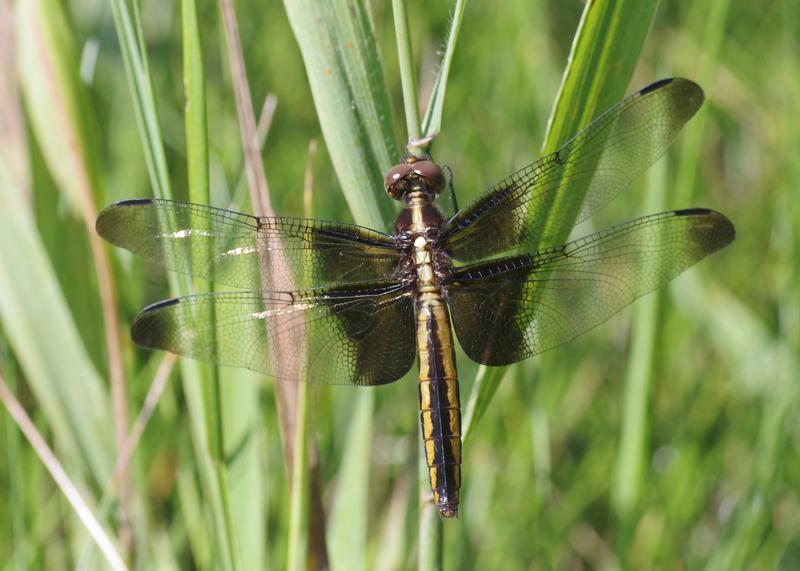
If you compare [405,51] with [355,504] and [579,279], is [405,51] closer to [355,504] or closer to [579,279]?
[579,279]

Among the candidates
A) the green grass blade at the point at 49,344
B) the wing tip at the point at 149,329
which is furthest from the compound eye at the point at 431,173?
the green grass blade at the point at 49,344

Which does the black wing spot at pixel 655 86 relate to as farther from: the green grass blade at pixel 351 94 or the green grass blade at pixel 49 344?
the green grass blade at pixel 49 344

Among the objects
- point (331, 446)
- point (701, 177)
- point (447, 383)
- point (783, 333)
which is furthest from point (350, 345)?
point (701, 177)

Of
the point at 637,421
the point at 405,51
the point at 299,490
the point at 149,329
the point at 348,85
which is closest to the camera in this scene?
the point at 405,51

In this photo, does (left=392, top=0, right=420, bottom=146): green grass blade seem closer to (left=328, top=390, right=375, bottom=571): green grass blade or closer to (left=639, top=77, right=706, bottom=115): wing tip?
(left=639, top=77, right=706, bottom=115): wing tip

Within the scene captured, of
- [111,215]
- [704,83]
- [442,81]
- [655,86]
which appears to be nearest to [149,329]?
[111,215]

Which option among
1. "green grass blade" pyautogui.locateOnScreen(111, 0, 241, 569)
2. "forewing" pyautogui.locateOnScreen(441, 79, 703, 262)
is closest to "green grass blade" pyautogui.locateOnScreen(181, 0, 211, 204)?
"green grass blade" pyautogui.locateOnScreen(111, 0, 241, 569)

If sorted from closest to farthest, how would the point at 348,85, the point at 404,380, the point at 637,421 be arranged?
the point at 348,85, the point at 637,421, the point at 404,380
